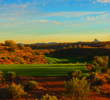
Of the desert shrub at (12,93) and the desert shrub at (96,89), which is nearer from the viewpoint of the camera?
the desert shrub at (12,93)

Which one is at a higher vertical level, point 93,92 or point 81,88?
point 81,88

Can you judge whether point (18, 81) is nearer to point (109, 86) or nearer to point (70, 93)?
point (70, 93)

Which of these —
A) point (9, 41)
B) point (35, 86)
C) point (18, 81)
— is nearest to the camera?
point (35, 86)

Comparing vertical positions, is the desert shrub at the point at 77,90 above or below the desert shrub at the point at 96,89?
above

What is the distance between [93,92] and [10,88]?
6.42 metres

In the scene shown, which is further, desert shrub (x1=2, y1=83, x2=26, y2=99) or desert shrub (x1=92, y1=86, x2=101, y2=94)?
desert shrub (x1=92, y1=86, x2=101, y2=94)

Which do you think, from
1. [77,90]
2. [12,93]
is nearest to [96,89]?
[77,90]

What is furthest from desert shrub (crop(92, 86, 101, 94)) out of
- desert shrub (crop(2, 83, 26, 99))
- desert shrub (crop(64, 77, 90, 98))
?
desert shrub (crop(2, 83, 26, 99))

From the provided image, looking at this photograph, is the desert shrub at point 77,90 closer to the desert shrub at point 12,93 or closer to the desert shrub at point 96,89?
the desert shrub at point 96,89

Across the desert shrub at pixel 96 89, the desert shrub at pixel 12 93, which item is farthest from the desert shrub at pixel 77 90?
the desert shrub at pixel 12 93

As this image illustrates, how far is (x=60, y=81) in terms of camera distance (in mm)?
13477

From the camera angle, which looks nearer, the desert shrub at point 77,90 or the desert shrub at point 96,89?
the desert shrub at point 77,90

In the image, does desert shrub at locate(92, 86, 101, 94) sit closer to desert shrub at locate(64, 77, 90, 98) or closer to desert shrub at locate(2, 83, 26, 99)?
desert shrub at locate(64, 77, 90, 98)

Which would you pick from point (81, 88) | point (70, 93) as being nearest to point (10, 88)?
point (70, 93)
